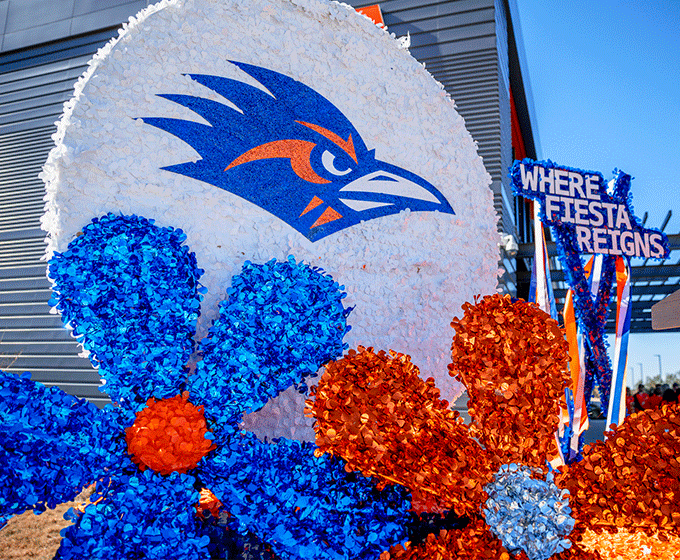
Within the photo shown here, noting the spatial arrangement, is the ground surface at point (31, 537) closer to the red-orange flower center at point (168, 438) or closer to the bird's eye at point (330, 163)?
the red-orange flower center at point (168, 438)

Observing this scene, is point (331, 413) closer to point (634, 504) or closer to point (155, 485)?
point (155, 485)

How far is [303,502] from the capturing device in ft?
2.91

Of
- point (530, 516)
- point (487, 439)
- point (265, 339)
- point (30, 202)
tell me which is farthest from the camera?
point (30, 202)

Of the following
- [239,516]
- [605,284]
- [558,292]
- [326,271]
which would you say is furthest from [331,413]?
[558,292]

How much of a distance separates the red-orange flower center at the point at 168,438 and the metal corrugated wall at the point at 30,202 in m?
4.38

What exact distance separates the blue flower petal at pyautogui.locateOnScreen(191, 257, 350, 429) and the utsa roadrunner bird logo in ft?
1.05

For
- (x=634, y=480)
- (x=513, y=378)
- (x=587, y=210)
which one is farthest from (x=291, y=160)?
(x=587, y=210)

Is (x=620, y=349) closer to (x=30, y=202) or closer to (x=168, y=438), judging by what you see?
(x=168, y=438)

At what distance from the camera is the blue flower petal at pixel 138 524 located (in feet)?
2.69

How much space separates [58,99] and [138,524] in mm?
5816

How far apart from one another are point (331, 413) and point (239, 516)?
0.29m

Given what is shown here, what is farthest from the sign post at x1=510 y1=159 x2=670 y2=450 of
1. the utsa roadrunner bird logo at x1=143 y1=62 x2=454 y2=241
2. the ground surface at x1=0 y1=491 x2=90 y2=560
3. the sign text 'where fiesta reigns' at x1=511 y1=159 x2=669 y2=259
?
the ground surface at x1=0 y1=491 x2=90 y2=560

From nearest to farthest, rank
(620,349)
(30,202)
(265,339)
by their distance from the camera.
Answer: (265,339)
(620,349)
(30,202)

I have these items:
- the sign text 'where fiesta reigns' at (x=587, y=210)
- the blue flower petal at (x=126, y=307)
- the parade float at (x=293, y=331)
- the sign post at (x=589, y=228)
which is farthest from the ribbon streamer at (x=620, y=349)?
the blue flower petal at (x=126, y=307)
